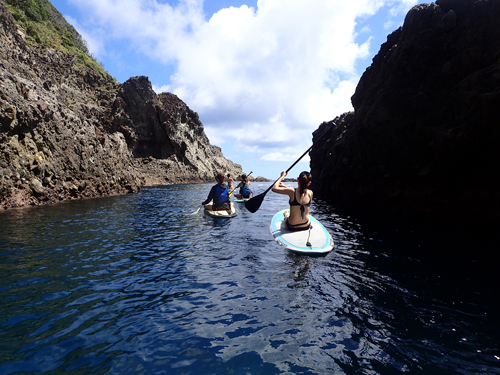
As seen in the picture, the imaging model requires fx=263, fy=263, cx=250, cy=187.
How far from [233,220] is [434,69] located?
12631 millimetres

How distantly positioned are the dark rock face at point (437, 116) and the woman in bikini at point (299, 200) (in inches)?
340

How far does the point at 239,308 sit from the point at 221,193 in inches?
355

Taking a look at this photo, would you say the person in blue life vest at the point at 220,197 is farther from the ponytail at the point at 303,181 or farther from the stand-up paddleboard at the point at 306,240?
the ponytail at the point at 303,181

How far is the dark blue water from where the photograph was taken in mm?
3195

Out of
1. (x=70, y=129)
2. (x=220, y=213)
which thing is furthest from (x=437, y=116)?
(x=70, y=129)

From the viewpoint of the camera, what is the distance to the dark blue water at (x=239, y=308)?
320cm

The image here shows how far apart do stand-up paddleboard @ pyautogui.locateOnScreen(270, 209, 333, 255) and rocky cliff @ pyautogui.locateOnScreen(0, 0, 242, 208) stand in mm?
15282

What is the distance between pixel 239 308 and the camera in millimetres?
4445

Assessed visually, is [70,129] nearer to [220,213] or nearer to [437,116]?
[220,213]

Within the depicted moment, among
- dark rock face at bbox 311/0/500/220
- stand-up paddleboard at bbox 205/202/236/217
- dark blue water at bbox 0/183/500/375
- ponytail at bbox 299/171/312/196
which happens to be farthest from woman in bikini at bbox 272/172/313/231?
dark rock face at bbox 311/0/500/220

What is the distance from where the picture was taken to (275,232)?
29.1ft

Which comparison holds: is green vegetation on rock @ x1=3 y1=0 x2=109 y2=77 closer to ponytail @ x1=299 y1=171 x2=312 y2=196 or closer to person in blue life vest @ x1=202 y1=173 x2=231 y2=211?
person in blue life vest @ x1=202 y1=173 x2=231 y2=211

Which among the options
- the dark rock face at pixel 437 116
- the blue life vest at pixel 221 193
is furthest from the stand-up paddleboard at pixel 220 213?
the dark rock face at pixel 437 116

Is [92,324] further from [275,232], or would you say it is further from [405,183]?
[405,183]
